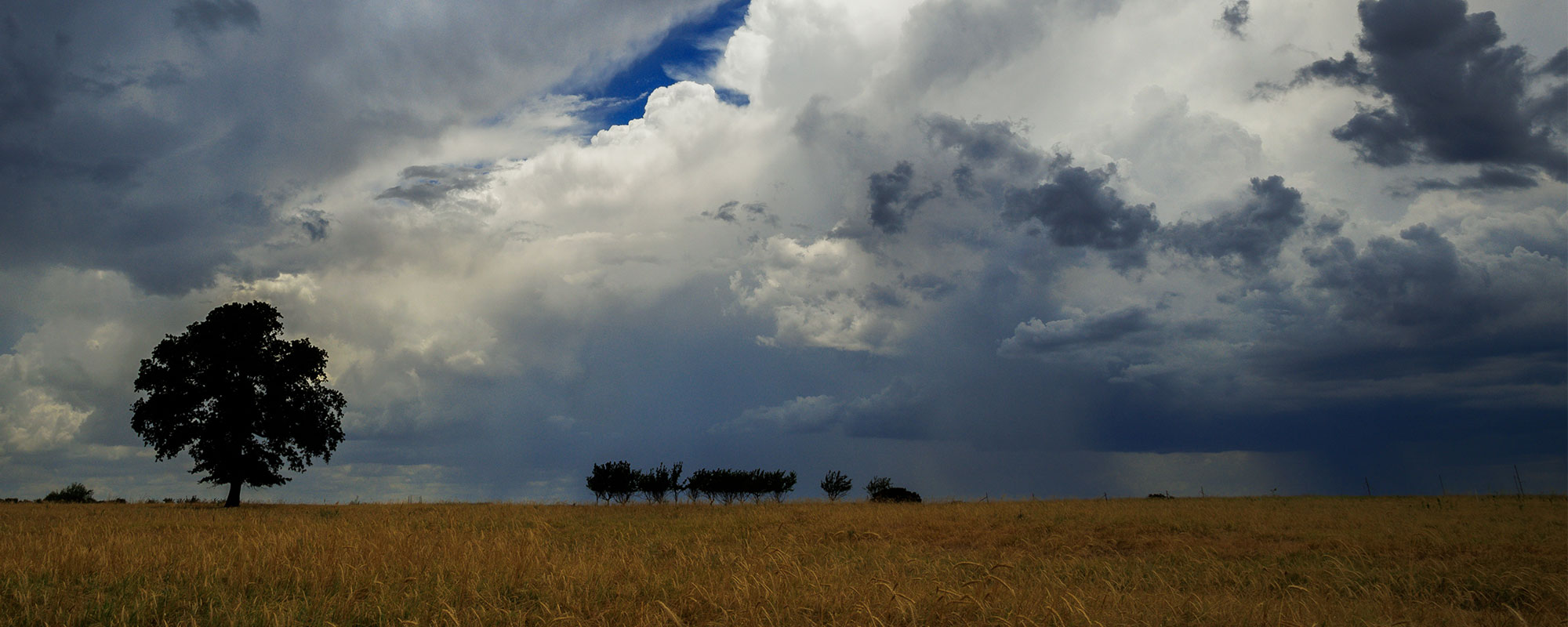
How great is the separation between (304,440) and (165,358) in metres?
6.78

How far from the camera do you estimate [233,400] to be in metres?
36.5

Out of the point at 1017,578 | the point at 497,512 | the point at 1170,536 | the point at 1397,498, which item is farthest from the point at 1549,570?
the point at 497,512

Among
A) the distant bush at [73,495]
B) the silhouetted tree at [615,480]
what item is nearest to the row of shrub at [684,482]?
the silhouetted tree at [615,480]

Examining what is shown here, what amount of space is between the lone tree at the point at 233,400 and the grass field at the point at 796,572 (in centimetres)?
863

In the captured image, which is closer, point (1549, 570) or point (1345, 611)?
point (1345, 611)

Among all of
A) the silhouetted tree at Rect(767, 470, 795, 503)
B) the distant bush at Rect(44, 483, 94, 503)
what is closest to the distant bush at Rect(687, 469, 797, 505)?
the silhouetted tree at Rect(767, 470, 795, 503)

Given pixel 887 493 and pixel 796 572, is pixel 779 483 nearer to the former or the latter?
pixel 887 493

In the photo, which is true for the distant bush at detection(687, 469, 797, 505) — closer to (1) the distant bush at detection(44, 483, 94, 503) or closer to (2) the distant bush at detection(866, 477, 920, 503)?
(2) the distant bush at detection(866, 477, 920, 503)

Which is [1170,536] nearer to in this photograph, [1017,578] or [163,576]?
[1017,578]

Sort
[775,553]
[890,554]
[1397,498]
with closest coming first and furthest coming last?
1. [775,553]
2. [890,554]
3. [1397,498]

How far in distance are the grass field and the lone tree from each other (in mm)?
8627

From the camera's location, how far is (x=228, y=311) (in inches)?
1468

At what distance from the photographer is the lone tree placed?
36.0 metres

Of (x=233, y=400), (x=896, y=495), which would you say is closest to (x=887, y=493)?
(x=896, y=495)
